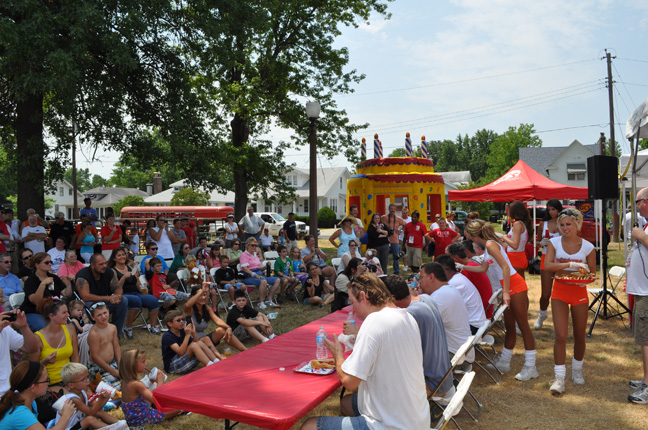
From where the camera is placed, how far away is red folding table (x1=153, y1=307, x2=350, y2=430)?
9.49 feet

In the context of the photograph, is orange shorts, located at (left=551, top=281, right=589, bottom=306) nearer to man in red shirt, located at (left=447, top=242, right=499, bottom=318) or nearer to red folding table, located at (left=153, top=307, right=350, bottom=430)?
man in red shirt, located at (left=447, top=242, right=499, bottom=318)

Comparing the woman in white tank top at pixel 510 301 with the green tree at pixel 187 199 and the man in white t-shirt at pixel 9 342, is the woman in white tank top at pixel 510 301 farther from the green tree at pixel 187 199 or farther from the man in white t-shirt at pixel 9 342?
the green tree at pixel 187 199

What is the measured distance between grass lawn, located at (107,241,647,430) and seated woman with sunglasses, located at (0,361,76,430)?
41.1 inches

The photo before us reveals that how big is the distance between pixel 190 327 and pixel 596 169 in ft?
22.2

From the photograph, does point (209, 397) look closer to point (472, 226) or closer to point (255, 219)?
point (472, 226)

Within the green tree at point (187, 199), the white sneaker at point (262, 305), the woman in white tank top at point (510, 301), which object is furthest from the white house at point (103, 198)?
the woman in white tank top at point (510, 301)

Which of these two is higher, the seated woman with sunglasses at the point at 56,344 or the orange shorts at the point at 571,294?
the orange shorts at the point at 571,294

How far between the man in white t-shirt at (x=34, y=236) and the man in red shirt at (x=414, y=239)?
7969 mm

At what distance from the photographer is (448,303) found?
4.31 m

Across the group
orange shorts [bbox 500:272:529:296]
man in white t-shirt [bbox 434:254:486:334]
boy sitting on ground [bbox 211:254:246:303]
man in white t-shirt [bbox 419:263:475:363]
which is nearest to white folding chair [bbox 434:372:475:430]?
man in white t-shirt [bbox 419:263:475:363]

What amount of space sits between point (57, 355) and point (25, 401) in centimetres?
138

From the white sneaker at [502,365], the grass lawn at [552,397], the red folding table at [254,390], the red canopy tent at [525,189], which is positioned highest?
the red canopy tent at [525,189]

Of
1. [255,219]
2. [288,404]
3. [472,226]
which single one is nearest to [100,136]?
[255,219]

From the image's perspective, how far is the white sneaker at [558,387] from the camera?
4.69 metres
